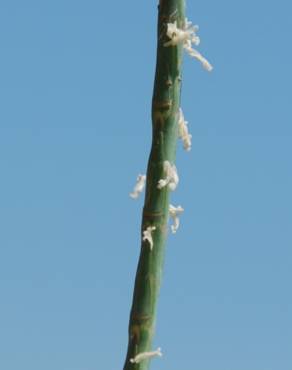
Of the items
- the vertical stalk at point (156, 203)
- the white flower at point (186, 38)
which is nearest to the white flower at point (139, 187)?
the vertical stalk at point (156, 203)

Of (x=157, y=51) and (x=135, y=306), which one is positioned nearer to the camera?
(x=135, y=306)

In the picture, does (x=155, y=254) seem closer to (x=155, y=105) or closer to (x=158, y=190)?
(x=158, y=190)

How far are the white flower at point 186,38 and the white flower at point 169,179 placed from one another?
0.93 ft

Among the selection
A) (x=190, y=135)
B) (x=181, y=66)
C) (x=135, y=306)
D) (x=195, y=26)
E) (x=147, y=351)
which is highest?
(x=195, y=26)

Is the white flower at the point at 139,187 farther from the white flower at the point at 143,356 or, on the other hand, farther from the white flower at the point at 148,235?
the white flower at the point at 143,356

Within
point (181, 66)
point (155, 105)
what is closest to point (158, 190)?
point (155, 105)

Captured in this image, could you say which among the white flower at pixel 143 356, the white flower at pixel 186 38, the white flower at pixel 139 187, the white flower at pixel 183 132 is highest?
the white flower at pixel 186 38

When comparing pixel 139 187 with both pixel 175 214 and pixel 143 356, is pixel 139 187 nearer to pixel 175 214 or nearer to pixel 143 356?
pixel 175 214

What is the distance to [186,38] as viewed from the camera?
1696 millimetres

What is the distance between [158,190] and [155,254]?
163mm

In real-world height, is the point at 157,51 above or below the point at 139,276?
above

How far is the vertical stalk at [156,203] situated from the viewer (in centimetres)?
163

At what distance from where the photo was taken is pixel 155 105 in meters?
1.68

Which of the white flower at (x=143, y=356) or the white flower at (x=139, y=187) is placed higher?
the white flower at (x=139, y=187)
